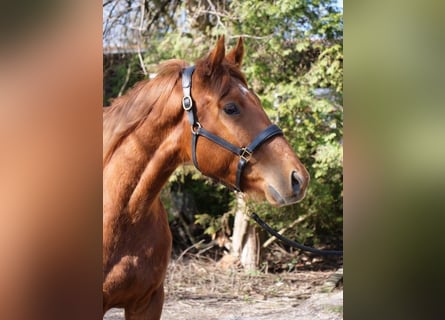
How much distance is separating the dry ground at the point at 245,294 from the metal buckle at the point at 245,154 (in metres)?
2.60

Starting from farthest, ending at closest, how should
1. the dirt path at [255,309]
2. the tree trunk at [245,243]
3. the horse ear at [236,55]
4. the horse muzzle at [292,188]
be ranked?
the tree trunk at [245,243] → the dirt path at [255,309] → the horse ear at [236,55] → the horse muzzle at [292,188]

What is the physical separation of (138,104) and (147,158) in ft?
0.77

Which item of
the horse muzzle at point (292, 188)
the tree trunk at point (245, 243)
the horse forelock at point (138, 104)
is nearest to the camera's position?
the horse muzzle at point (292, 188)

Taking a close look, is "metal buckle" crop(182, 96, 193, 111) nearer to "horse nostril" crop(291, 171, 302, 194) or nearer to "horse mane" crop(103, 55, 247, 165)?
"horse mane" crop(103, 55, 247, 165)

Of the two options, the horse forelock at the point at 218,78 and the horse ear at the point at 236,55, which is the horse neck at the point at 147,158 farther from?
the horse ear at the point at 236,55

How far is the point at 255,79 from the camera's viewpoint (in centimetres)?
504

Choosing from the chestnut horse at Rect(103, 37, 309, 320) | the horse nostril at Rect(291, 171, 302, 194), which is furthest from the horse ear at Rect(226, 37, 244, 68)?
the horse nostril at Rect(291, 171, 302, 194)

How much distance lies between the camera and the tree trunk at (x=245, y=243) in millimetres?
5398

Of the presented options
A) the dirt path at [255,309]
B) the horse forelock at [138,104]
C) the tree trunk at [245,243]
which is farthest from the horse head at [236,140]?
the tree trunk at [245,243]

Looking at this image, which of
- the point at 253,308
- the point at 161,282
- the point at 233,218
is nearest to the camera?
the point at 161,282

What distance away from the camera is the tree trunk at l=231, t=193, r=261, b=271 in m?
5.40
